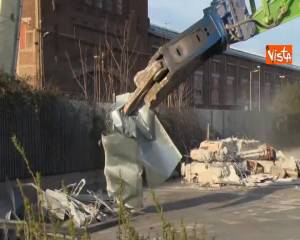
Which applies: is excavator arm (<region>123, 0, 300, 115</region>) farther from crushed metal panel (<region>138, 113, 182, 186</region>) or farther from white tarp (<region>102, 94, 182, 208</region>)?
crushed metal panel (<region>138, 113, 182, 186</region>)

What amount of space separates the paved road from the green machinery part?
4066mm

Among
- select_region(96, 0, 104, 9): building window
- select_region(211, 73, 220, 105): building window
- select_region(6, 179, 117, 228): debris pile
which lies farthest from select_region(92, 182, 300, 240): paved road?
select_region(211, 73, 220, 105): building window

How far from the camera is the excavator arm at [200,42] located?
1314cm

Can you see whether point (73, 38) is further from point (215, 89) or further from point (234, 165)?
point (215, 89)

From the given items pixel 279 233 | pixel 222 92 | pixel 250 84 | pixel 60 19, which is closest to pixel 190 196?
pixel 279 233

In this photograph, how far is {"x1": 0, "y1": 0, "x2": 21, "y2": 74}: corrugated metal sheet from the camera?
61.9 feet

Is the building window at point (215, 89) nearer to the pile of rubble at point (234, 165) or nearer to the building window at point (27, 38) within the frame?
the building window at point (27, 38)

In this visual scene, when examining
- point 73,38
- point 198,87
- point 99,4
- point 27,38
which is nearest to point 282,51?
point 99,4

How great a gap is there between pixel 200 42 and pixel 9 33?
25.5ft

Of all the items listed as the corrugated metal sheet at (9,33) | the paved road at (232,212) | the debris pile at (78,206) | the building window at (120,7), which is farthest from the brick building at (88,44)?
the debris pile at (78,206)

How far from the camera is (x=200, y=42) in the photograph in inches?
518

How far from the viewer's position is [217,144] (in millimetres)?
23969

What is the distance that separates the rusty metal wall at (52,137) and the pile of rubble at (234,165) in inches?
136

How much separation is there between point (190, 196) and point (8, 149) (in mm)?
5291
